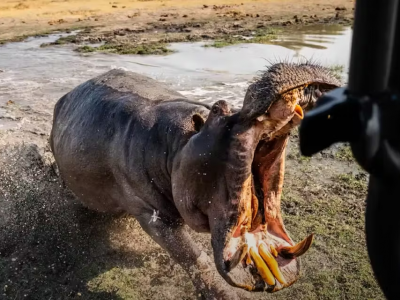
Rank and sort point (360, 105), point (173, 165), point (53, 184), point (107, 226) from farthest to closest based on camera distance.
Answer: point (53, 184) < point (107, 226) < point (173, 165) < point (360, 105)

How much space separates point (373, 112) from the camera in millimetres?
817

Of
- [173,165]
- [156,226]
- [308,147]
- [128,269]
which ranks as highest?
[308,147]

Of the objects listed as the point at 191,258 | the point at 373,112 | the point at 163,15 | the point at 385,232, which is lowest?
the point at 163,15

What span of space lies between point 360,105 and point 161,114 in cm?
281

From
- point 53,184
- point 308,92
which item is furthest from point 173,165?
point 53,184

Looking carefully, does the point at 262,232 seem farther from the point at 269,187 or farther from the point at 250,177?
the point at 250,177

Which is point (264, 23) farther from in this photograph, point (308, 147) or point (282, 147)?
point (308, 147)

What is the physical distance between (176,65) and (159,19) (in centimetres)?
751

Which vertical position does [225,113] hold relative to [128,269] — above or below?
above

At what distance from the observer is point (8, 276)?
3975mm

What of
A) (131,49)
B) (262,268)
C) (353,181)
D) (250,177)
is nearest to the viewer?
(250,177)

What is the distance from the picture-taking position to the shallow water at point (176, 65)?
29.0 feet

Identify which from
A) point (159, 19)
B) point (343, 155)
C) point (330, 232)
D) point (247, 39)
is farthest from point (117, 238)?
point (159, 19)

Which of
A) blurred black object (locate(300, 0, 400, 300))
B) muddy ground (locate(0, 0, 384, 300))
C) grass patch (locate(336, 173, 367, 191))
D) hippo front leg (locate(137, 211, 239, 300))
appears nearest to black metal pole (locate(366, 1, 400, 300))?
blurred black object (locate(300, 0, 400, 300))
